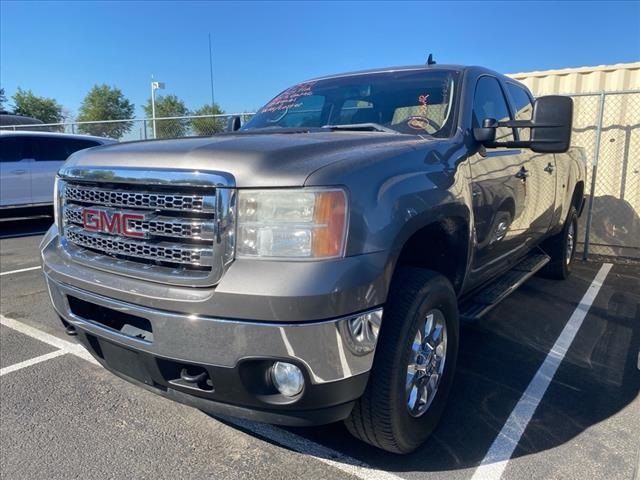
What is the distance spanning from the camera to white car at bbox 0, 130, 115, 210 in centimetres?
888

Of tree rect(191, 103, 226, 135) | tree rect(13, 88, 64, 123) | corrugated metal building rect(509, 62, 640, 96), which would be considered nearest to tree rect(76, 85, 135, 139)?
tree rect(13, 88, 64, 123)

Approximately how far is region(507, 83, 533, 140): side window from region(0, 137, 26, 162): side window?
8.41 metres

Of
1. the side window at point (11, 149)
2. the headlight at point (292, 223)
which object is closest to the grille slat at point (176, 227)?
the headlight at point (292, 223)

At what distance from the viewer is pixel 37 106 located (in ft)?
155

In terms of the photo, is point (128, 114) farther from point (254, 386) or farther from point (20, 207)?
point (254, 386)

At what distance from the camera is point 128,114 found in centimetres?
4991

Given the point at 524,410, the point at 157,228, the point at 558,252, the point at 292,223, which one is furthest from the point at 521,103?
the point at 157,228

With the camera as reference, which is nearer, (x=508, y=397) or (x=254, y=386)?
(x=254, y=386)

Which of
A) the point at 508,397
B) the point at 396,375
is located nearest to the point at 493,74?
the point at 508,397

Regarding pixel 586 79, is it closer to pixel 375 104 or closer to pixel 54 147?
pixel 375 104

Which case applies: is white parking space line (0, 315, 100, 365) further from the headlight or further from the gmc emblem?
the headlight

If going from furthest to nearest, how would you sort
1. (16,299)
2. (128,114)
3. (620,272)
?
(128,114) → (620,272) → (16,299)

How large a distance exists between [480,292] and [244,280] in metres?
2.32

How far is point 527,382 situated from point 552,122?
5.39 ft
